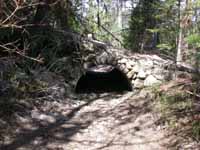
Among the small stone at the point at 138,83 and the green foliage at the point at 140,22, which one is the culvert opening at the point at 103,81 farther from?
the green foliage at the point at 140,22

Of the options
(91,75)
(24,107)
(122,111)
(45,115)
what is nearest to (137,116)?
(122,111)

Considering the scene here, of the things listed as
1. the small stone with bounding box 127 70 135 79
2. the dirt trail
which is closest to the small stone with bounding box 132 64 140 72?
the small stone with bounding box 127 70 135 79

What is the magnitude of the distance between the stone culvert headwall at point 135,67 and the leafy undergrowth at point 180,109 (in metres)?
0.80

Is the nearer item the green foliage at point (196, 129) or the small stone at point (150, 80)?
the green foliage at point (196, 129)

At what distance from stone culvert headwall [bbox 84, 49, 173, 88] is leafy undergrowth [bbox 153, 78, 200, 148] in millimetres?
799

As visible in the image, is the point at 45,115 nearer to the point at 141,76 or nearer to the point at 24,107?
the point at 24,107

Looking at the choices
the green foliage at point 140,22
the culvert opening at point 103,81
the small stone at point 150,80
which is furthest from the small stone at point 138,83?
the green foliage at point 140,22

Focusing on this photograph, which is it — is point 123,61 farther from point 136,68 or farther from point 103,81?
point 103,81

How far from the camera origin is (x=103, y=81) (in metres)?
9.70

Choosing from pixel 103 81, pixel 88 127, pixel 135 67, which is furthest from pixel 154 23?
pixel 88 127

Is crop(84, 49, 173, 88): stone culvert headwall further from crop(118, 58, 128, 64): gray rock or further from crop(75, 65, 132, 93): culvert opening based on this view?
crop(75, 65, 132, 93): culvert opening

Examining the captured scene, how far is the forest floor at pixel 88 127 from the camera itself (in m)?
4.71

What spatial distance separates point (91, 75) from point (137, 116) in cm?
422

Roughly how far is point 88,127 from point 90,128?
63 mm
